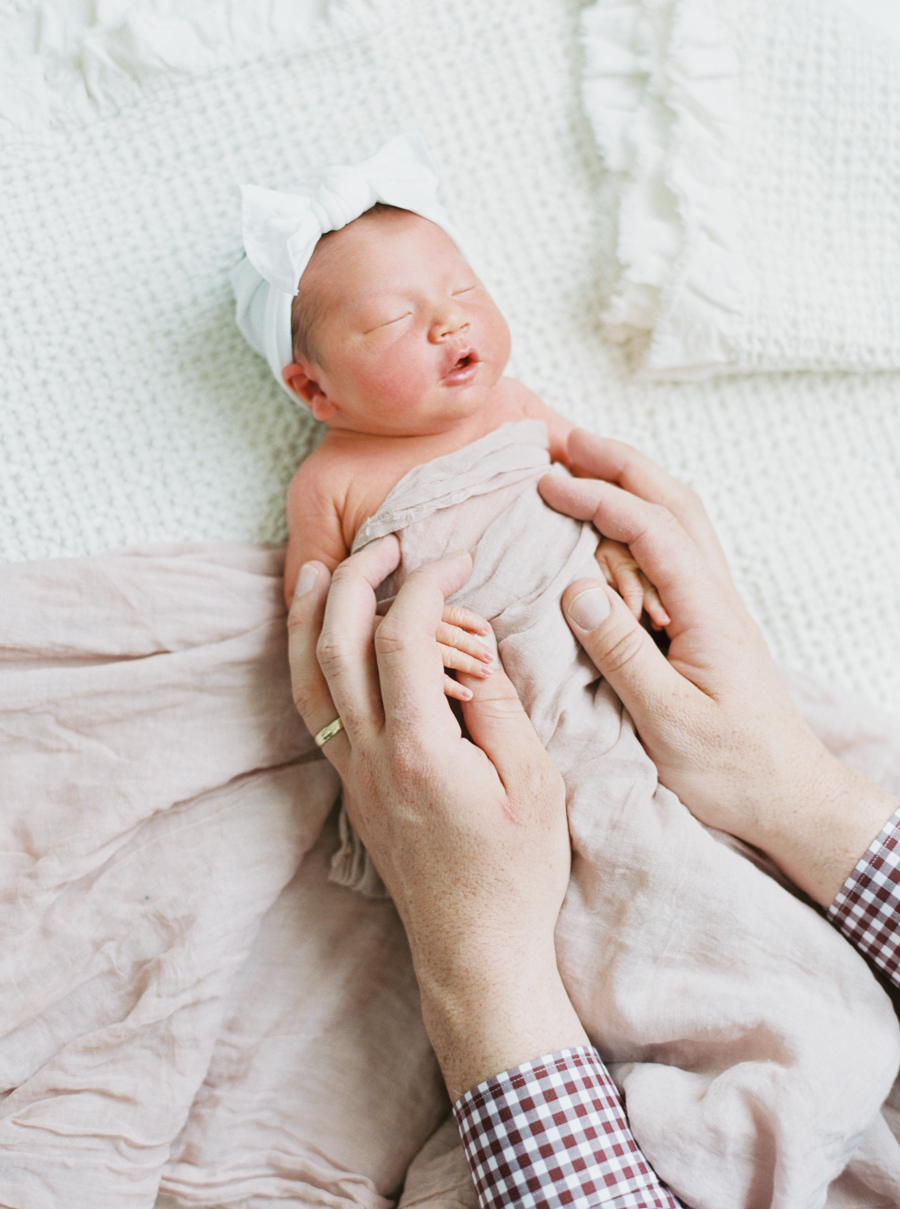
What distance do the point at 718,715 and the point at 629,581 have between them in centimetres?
25

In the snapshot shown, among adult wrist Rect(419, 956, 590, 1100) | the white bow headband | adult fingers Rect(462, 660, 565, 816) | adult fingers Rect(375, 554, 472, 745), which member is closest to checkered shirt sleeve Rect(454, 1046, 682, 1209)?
adult wrist Rect(419, 956, 590, 1100)

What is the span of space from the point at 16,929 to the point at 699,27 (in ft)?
5.97

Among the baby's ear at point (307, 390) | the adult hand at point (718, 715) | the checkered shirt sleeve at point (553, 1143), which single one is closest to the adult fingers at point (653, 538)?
the adult hand at point (718, 715)

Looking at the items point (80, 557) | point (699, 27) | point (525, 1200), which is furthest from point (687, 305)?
point (525, 1200)

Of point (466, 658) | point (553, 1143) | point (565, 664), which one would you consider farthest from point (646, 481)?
point (553, 1143)

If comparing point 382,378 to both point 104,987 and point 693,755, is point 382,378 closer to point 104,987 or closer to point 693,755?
point 693,755

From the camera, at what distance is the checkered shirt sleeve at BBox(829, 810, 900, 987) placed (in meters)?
1.14

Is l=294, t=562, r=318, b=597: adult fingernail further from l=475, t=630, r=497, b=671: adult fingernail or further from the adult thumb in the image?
the adult thumb

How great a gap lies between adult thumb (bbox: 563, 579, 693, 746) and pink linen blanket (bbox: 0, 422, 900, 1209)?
0.03 meters

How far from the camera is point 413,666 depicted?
116cm

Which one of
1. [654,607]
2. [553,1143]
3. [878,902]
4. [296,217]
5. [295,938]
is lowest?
[295,938]

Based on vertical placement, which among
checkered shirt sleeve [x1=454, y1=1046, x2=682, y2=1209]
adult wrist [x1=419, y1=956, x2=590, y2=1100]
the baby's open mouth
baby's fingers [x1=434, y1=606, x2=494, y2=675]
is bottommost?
checkered shirt sleeve [x1=454, y1=1046, x2=682, y2=1209]

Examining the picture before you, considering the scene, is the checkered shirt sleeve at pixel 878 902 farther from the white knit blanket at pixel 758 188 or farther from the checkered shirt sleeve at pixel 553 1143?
the white knit blanket at pixel 758 188

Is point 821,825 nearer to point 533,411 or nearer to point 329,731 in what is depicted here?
point 329,731
